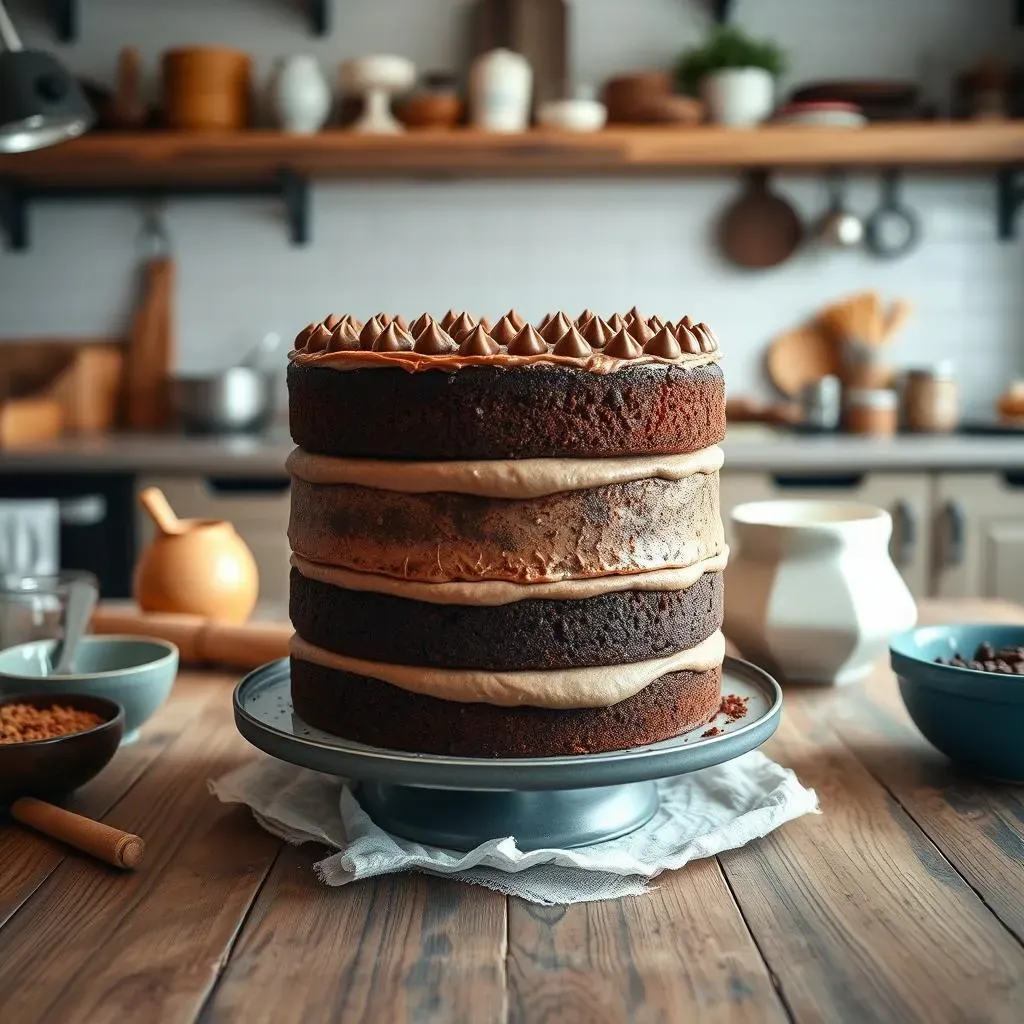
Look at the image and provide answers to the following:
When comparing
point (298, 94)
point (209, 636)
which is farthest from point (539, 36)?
point (209, 636)

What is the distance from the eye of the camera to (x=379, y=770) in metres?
0.80

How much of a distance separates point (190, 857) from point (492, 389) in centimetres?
39

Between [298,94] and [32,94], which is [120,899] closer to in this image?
[32,94]

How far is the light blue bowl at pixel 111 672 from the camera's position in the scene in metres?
1.06

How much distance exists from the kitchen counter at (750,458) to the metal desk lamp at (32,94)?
0.97 meters

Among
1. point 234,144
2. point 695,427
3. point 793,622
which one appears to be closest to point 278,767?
point 695,427

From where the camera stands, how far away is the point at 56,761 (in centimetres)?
92

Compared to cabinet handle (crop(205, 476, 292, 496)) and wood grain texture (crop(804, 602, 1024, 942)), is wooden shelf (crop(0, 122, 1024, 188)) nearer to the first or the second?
cabinet handle (crop(205, 476, 292, 496))

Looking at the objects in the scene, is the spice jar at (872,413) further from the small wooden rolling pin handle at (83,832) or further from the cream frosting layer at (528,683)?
the small wooden rolling pin handle at (83,832)

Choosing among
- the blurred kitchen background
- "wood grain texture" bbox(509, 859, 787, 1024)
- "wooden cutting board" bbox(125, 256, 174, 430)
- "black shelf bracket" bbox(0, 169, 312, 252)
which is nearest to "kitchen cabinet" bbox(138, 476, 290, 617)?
the blurred kitchen background

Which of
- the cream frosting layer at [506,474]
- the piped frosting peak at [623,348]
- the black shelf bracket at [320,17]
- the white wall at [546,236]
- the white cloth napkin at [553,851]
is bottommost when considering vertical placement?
the white cloth napkin at [553,851]

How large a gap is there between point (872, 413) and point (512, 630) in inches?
98.6

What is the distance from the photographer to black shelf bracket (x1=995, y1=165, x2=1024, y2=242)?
3389 millimetres

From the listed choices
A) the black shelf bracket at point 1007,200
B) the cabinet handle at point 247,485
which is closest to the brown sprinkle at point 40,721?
the cabinet handle at point 247,485
